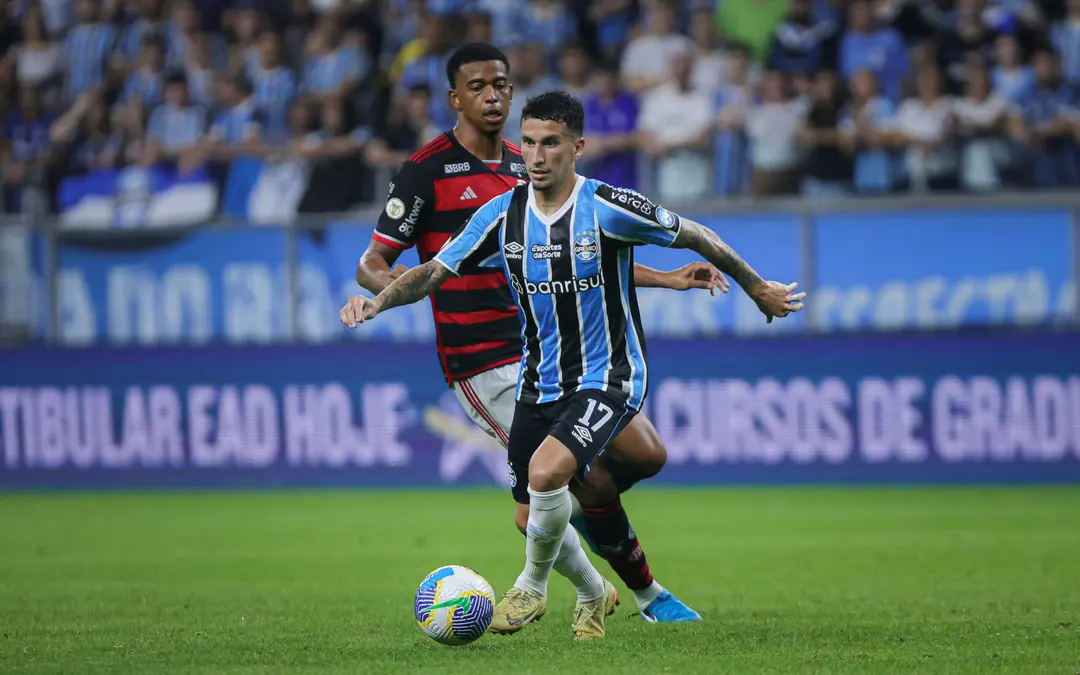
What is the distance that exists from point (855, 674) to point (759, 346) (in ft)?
27.9

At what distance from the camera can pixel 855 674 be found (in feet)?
18.3

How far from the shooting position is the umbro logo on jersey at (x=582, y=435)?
6477 mm

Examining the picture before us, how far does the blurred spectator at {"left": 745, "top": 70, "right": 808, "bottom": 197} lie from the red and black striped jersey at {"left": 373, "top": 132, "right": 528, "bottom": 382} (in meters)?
7.11

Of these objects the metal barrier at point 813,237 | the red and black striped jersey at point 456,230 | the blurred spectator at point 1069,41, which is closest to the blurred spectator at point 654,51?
the metal barrier at point 813,237

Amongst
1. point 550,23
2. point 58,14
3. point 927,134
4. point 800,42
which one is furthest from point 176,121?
point 927,134

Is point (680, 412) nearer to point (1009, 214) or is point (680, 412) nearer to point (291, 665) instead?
point (1009, 214)

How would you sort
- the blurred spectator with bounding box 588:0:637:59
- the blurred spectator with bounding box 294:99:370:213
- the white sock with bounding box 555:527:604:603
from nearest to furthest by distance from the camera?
the white sock with bounding box 555:527:604:603, the blurred spectator with bounding box 294:99:370:213, the blurred spectator with bounding box 588:0:637:59

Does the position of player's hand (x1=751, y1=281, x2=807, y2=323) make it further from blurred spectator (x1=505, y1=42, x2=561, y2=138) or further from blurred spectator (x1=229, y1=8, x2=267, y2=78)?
blurred spectator (x1=229, y1=8, x2=267, y2=78)

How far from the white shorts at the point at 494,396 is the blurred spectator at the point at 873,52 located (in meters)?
8.67

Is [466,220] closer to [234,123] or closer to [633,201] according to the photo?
[633,201]

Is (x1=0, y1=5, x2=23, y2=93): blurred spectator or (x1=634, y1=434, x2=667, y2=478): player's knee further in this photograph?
(x1=0, y1=5, x2=23, y2=93): blurred spectator

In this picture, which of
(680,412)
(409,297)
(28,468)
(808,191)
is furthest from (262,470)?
(409,297)

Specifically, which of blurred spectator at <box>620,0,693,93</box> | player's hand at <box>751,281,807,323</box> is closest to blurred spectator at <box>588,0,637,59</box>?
blurred spectator at <box>620,0,693,93</box>

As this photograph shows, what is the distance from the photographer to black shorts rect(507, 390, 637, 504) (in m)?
6.49
